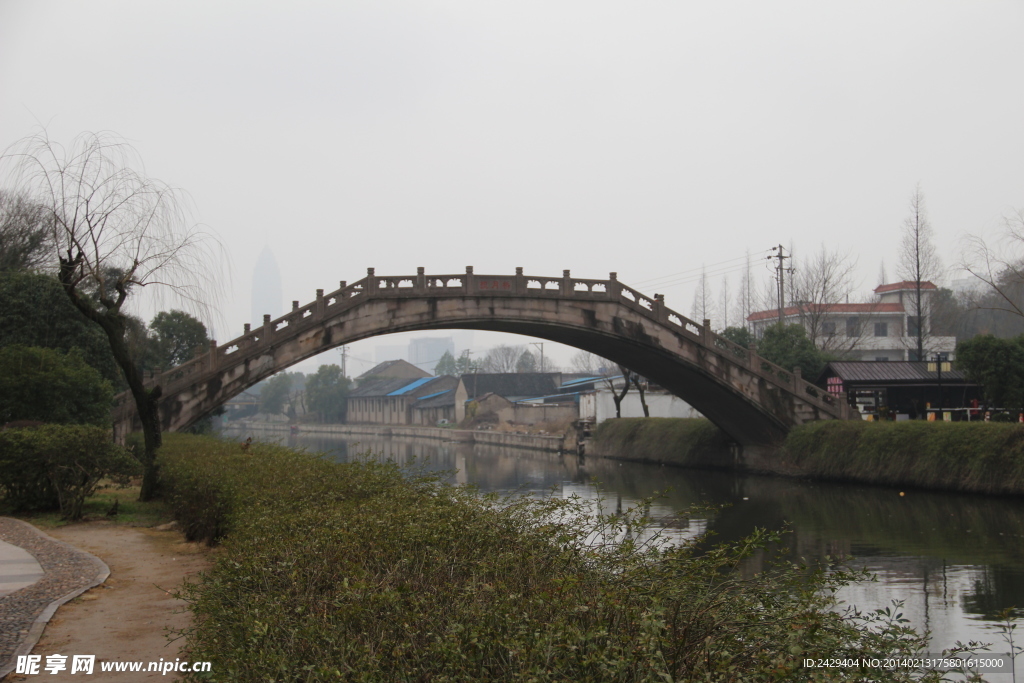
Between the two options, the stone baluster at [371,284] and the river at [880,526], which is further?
the stone baluster at [371,284]

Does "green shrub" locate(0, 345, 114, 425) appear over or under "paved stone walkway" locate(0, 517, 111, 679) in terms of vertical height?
over

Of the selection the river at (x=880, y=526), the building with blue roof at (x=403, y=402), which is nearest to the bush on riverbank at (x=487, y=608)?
the river at (x=880, y=526)

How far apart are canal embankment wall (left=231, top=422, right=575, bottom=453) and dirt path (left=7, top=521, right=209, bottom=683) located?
1080 inches

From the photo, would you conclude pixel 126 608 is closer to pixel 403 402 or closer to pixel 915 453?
pixel 915 453

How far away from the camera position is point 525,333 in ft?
87.5

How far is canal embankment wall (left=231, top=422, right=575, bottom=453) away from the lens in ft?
127

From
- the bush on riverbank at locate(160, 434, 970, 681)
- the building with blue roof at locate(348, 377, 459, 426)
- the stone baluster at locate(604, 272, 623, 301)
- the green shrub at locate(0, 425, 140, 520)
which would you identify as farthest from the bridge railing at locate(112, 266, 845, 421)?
the building with blue roof at locate(348, 377, 459, 426)

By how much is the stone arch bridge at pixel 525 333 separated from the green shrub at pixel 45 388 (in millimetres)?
3504

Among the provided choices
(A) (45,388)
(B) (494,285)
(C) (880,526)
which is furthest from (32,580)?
(B) (494,285)

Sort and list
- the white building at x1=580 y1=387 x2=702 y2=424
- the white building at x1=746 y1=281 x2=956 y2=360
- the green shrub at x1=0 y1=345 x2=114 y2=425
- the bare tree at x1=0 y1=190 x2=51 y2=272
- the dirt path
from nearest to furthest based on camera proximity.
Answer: the dirt path
the green shrub at x1=0 y1=345 x2=114 y2=425
the bare tree at x1=0 y1=190 x2=51 y2=272
the white building at x1=580 y1=387 x2=702 y2=424
the white building at x1=746 y1=281 x2=956 y2=360

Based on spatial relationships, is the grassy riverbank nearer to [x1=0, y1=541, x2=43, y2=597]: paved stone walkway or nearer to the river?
the river

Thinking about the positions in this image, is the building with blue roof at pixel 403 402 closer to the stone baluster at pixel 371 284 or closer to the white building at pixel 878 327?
the white building at pixel 878 327

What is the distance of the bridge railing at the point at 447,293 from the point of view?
813 inches

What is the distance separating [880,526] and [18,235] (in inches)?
784
